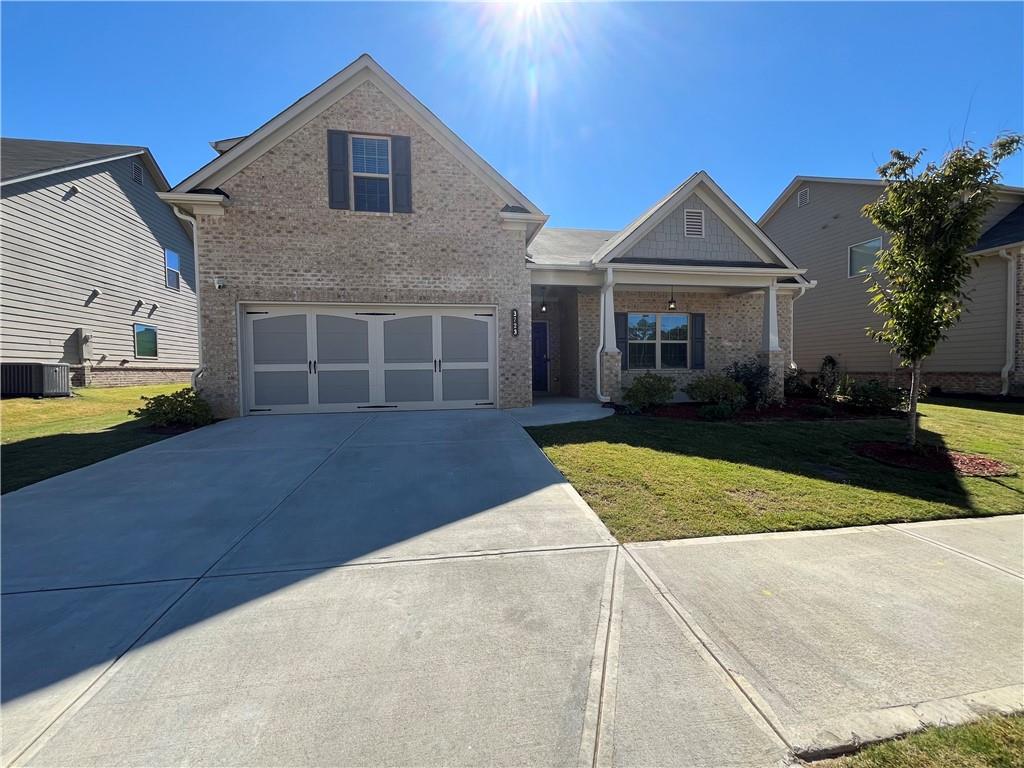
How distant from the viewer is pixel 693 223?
459 inches

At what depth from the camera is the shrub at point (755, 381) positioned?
10.7 m

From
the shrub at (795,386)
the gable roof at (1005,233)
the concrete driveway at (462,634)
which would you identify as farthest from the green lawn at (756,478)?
the gable roof at (1005,233)

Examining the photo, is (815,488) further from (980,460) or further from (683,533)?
(980,460)

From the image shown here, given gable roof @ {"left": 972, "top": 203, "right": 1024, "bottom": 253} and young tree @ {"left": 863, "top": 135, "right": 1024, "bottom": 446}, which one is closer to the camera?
young tree @ {"left": 863, "top": 135, "right": 1024, "bottom": 446}

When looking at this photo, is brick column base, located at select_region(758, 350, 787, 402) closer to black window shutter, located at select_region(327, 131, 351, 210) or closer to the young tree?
the young tree

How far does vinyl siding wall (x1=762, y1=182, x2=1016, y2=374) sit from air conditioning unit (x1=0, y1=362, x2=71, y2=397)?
2645 cm

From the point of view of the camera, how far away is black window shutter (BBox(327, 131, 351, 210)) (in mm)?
9781

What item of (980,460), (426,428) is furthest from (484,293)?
(980,460)

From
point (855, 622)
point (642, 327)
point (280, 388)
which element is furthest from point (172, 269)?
point (855, 622)

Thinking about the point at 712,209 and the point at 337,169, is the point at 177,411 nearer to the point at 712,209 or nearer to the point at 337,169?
the point at 337,169

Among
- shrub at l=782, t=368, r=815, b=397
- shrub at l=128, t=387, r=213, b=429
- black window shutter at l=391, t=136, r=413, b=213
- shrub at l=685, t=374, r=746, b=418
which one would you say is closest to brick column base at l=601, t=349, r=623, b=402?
shrub at l=685, t=374, r=746, b=418

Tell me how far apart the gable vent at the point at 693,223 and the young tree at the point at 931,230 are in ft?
16.9

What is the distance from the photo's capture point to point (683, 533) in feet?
12.6

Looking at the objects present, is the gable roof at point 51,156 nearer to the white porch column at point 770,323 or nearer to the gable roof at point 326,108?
the gable roof at point 326,108
